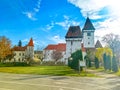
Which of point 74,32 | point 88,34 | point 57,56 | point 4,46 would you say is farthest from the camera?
point 57,56

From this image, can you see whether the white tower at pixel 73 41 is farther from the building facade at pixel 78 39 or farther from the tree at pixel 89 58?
the tree at pixel 89 58

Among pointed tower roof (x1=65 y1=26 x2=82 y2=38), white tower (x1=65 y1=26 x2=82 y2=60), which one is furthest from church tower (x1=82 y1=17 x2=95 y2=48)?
white tower (x1=65 y1=26 x2=82 y2=60)

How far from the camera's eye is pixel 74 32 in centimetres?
9050

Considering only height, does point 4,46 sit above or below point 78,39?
below

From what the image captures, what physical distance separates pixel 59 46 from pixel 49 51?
20.9ft

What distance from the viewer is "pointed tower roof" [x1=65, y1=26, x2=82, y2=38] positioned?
8949 centimetres

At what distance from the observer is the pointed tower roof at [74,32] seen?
294 feet

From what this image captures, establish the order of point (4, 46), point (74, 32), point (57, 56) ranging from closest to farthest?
1. point (4, 46)
2. point (74, 32)
3. point (57, 56)

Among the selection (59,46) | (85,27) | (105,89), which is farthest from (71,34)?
(105,89)

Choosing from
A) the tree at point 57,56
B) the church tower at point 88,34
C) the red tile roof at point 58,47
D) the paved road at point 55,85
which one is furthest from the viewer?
the red tile roof at point 58,47

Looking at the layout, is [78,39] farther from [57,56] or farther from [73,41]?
[57,56]

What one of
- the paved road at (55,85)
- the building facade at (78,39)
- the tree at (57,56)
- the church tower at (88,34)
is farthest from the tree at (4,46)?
the paved road at (55,85)

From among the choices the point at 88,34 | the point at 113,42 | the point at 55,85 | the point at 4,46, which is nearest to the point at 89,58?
the point at 113,42

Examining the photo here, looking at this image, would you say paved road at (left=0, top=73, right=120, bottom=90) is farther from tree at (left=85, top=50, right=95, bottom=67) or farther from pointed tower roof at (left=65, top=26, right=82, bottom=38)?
pointed tower roof at (left=65, top=26, right=82, bottom=38)
